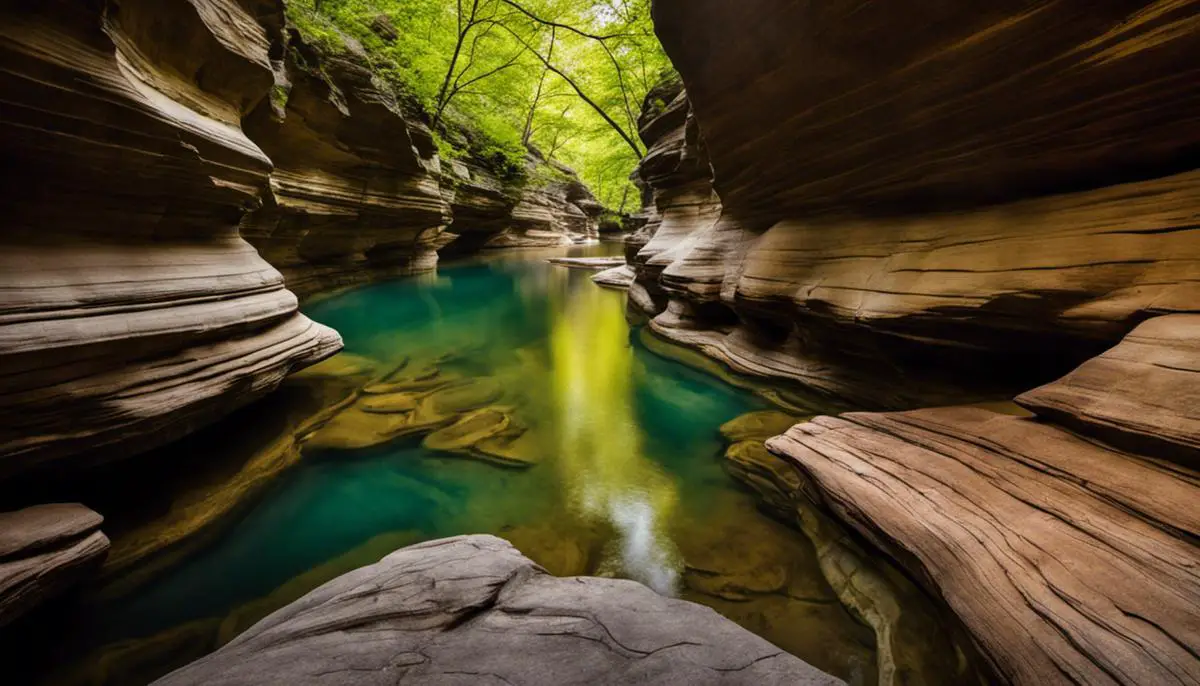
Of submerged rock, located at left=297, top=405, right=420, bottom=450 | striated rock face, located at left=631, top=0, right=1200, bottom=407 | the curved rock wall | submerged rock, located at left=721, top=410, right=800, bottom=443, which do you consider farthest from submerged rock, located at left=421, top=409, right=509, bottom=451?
the curved rock wall

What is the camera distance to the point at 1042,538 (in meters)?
1.78

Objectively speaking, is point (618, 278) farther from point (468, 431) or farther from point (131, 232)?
point (131, 232)

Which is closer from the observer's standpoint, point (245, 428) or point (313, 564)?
point (313, 564)

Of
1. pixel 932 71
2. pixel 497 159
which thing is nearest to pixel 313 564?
pixel 932 71

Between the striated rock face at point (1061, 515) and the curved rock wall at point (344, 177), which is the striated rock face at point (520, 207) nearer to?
the curved rock wall at point (344, 177)

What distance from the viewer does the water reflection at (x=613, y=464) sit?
284 cm

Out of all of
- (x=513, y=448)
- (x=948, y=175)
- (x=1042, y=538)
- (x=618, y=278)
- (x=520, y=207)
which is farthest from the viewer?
(x=520, y=207)

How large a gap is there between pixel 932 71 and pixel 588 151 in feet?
119

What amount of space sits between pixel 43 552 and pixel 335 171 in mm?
10941

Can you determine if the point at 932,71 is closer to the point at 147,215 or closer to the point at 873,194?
the point at 873,194

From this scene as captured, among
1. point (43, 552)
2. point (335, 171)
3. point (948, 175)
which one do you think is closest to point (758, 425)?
point (948, 175)

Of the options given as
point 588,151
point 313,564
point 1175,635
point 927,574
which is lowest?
point 313,564

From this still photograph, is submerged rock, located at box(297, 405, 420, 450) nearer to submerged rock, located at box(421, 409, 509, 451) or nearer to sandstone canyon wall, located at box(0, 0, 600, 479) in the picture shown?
submerged rock, located at box(421, 409, 509, 451)

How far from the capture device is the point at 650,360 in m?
7.09
